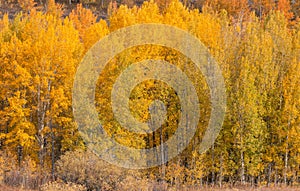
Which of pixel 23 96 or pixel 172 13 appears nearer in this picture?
pixel 23 96

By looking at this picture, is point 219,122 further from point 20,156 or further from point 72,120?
point 20,156

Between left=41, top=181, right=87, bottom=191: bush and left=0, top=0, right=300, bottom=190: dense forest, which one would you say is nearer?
left=41, top=181, right=87, bottom=191: bush

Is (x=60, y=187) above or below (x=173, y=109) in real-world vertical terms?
below

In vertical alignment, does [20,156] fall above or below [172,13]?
below

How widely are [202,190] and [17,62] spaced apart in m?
17.4

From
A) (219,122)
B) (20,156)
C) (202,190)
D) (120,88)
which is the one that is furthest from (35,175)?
(219,122)

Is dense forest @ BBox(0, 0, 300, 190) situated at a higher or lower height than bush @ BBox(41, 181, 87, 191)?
higher

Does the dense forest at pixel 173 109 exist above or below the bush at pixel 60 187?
above

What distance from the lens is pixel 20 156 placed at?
3309cm

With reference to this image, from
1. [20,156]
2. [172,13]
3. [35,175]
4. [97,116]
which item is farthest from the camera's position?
[172,13]

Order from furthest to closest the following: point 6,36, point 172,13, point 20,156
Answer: point 6,36, point 172,13, point 20,156

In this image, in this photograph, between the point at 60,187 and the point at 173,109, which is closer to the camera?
the point at 60,187

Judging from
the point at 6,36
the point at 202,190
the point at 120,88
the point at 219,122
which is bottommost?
the point at 202,190

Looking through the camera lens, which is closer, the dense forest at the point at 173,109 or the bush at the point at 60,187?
the bush at the point at 60,187
